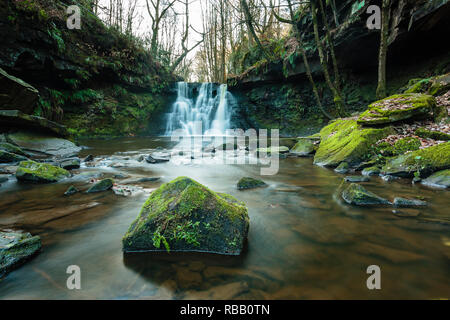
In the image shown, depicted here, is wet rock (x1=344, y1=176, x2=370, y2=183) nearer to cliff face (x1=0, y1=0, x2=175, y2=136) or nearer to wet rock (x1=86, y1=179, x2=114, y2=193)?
wet rock (x1=86, y1=179, x2=114, y2=193)

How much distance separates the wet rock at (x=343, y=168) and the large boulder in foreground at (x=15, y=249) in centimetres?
566

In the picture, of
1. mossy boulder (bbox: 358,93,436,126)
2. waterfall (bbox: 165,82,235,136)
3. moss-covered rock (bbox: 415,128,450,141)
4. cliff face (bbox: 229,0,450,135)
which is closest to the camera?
moss-covered rock (bbox: 415,128,450,141)

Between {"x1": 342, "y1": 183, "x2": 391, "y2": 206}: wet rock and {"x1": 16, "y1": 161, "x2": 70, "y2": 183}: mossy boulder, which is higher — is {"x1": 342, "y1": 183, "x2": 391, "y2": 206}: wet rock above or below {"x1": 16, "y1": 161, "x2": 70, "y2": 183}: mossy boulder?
below

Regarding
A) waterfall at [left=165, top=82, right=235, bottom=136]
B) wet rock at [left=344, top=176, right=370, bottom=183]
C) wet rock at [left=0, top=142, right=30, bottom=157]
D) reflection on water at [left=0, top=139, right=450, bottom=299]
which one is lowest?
reflection on water at [left=0, top=139, right=450, bottom=299]

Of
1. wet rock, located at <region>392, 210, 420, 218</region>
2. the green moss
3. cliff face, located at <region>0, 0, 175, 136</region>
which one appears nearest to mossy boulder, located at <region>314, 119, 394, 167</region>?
the green moss

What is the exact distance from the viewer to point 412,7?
25.9 feet

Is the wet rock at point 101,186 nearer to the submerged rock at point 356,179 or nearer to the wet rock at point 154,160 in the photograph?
the wet rock at point 154,160

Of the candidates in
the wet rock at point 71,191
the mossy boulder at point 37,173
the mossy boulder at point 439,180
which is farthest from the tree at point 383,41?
the mossy boulder at point 37,173

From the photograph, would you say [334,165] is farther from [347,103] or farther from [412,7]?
[347,103]

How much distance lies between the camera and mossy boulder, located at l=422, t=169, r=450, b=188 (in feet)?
11.8

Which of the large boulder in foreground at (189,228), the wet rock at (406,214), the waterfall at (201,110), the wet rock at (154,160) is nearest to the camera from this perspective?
the large boulder in foreground at (189,228)

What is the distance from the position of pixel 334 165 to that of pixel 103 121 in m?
14.8

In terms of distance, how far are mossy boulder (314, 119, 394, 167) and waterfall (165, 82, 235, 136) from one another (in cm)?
1286

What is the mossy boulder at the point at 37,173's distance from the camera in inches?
169
